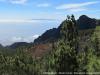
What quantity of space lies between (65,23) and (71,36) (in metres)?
4.32

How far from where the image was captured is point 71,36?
83.2 m

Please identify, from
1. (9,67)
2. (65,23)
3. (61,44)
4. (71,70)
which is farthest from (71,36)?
(9,67)

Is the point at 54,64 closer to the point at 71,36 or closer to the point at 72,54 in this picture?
the point at 72,54

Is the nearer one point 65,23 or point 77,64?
point 77,64

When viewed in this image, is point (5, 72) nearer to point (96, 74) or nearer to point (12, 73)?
point (12, 73)

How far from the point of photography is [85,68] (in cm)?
6288

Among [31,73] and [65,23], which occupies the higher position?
[65,23]

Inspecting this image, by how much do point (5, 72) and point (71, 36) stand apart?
35.7m

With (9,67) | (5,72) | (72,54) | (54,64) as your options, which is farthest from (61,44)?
(5,72)

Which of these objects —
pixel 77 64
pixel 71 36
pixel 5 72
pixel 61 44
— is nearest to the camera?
pixel 5 72

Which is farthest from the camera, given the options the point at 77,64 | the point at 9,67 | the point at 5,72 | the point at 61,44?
the point at 61,44

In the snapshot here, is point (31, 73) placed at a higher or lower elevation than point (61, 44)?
lower

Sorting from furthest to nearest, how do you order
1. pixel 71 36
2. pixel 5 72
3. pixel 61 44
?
pixel 71 36 < pixel 61 44 < pixel 5 72

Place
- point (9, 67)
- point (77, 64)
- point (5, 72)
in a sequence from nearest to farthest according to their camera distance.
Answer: point (5, 72)
point (9, 67)
point (77, 64)
